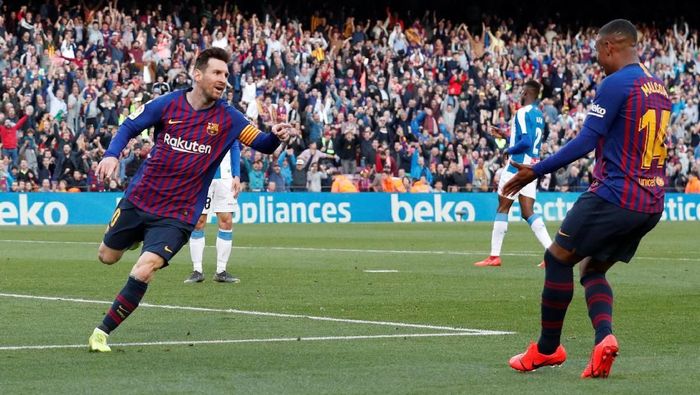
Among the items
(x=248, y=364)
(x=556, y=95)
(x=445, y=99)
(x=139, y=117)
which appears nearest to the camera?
(x=248, y=364)

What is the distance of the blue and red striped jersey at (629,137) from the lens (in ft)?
26.6

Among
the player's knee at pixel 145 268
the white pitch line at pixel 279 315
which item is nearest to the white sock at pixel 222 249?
the white pitch line at pixel 279 315

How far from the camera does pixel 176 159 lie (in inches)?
387

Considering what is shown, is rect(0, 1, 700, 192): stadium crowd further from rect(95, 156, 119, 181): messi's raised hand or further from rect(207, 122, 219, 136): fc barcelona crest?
rect(95, 156, 119, 181): messi's raised hand

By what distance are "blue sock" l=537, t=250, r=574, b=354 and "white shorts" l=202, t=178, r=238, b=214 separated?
827cm

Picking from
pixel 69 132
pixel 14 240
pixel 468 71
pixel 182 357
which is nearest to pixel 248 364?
pixel 182 357

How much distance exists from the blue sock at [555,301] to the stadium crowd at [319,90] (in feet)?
75.8

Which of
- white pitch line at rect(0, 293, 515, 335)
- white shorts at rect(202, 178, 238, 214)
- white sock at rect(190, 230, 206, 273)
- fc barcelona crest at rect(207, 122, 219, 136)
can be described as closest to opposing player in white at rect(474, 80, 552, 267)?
white shorts at rect(202, 178, 238, 214)

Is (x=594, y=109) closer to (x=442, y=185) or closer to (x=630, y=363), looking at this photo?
(x=630, y=363)

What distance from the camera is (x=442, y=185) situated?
40.8m

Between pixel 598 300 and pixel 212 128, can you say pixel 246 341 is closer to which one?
pixel 212 128

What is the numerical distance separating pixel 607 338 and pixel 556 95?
3975cm

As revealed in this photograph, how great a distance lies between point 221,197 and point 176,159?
6.43 metres

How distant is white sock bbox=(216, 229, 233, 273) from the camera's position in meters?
15.9
